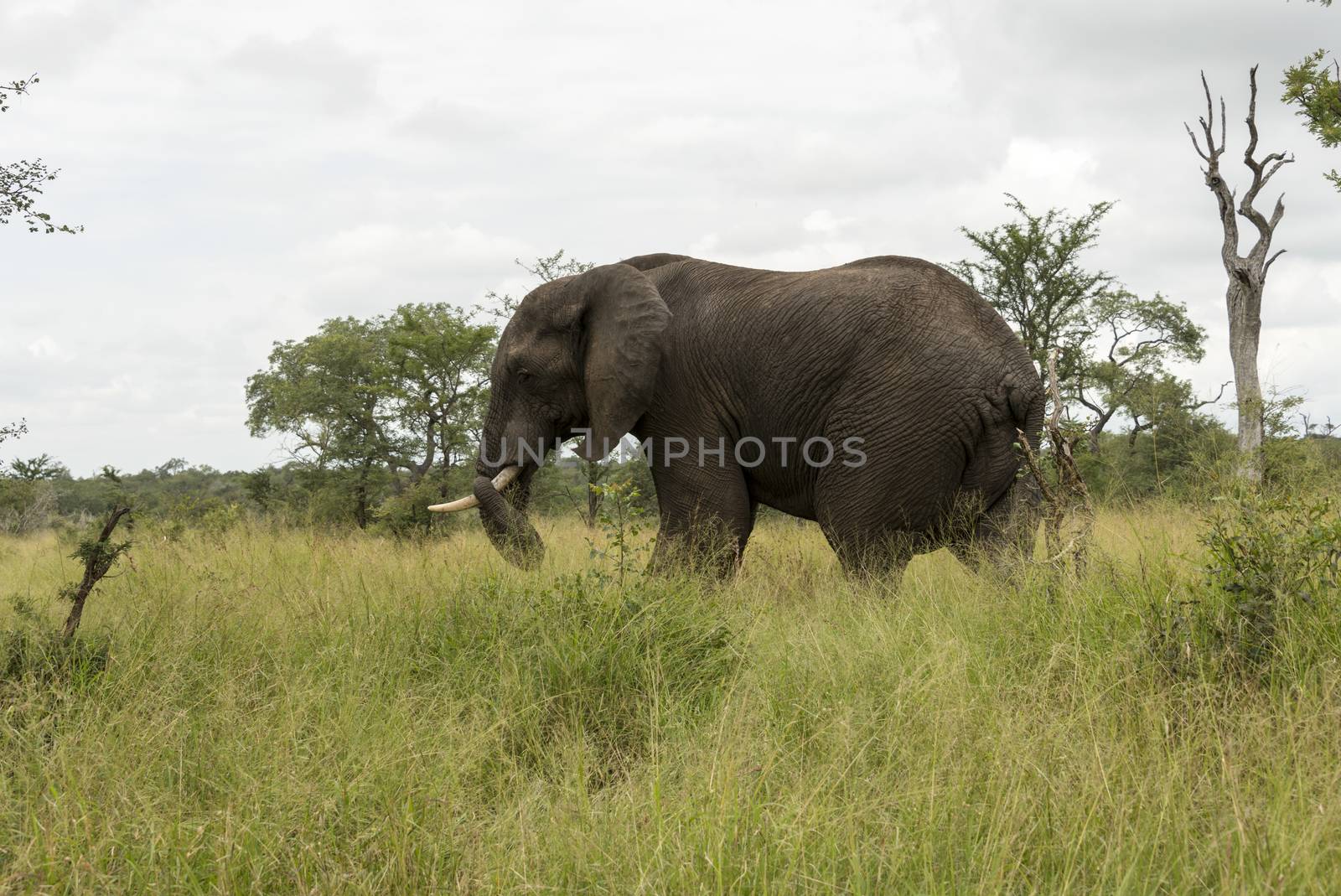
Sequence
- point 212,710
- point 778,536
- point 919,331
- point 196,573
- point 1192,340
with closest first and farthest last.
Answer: point 212,710
point 919,331
point 196,573
point 778,536
point 1192,340

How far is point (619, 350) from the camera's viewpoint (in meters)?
7.09

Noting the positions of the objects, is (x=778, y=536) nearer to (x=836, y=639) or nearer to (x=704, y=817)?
(x=836, y=639)

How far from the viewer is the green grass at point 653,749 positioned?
272cm

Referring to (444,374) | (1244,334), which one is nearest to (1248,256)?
(1244,334)

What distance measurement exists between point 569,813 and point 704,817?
519 mm

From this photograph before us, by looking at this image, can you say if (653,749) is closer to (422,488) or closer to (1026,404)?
(1026,404)

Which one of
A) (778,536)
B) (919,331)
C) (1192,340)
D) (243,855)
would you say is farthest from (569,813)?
(1192,340)

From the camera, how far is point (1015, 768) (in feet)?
10.1

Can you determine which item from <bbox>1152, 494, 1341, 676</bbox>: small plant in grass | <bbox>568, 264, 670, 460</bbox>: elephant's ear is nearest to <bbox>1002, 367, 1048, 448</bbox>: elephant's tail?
<bbox>1152, 494, 1341, 676</bbox>: small plant in grass

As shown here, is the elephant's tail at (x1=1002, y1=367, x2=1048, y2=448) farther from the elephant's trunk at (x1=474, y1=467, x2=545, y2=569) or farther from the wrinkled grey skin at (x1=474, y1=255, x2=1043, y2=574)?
the elephant's trunk at (x1=474, y1=467, x2=545, y2=569)

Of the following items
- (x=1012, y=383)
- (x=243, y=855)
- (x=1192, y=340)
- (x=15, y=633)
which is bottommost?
(x=243, y=855)

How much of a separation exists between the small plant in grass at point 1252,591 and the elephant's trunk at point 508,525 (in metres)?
4.20

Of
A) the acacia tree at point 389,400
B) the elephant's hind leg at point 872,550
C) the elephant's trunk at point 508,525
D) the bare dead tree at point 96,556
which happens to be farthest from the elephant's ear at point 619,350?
the acacia tree at point 389,400

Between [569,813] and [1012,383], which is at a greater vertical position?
[1012,383]
